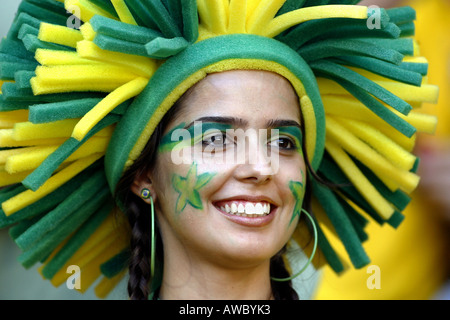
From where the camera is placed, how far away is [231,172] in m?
1.83

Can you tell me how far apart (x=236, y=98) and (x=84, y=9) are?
50cm

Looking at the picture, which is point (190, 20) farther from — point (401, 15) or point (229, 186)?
point (401, 15)

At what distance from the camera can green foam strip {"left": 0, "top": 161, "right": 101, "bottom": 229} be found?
2.02 metres

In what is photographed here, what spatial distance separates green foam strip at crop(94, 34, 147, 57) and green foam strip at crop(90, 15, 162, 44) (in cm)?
1

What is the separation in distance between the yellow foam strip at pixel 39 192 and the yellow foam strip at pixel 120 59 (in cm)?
36

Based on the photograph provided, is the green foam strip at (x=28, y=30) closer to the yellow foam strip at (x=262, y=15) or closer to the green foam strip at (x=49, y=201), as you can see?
the green foam strip at (x=49, y=201)

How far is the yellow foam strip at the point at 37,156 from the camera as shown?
189cm

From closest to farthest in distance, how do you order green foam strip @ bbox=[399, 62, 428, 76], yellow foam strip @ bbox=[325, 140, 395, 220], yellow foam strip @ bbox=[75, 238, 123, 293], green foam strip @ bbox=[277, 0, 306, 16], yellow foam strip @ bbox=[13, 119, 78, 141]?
yellow foam strip @ bbox=[13, 119, 78, 141] → green foam strip @ bbox=[277, 0, 306, 16] → green foam strip @ bbox=[399, 62, 428, 76] → yellow foam strip @ bbox=[325, 140, 395, 220] → yellow foam strip @ bbox=[75, 238, 123, 293]

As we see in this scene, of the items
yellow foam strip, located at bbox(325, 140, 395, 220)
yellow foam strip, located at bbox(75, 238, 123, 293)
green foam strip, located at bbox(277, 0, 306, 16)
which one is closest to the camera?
green foam strip, located at bbox(277, 0, 306, 16)

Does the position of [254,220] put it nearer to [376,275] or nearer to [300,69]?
[300,69]

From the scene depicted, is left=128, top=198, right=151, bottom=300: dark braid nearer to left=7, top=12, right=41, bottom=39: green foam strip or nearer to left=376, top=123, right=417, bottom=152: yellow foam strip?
left=7, top=12, right=41, bottom=39: green foam strip

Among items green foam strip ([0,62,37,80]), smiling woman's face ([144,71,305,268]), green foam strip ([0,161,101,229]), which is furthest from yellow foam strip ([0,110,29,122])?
smiling woman's face ([144,71,305,268])

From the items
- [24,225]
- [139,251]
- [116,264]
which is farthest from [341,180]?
[24,225]

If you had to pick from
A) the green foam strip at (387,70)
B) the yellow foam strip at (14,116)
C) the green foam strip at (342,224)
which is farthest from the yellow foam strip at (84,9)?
the green foam strip at (342,224)
